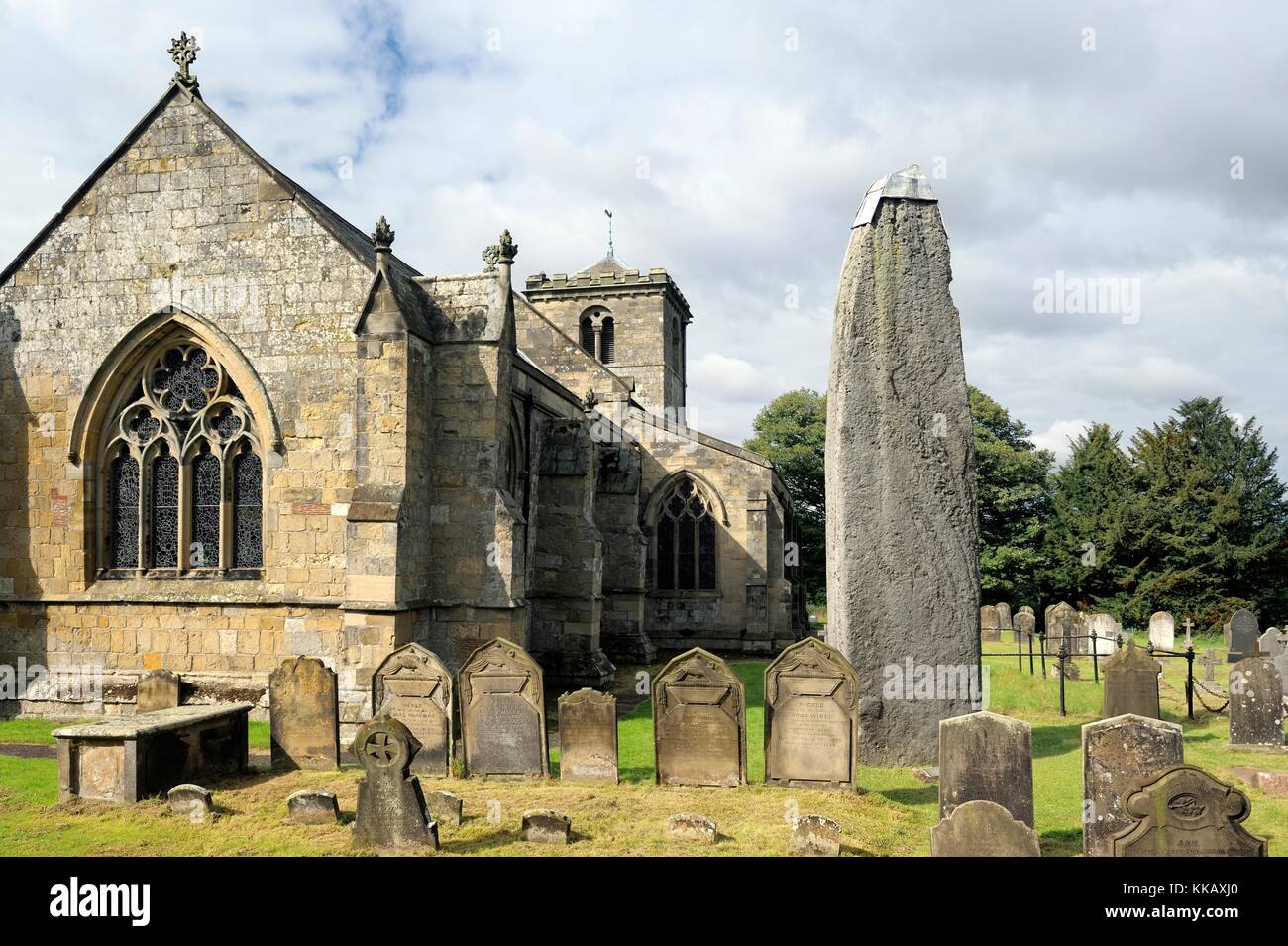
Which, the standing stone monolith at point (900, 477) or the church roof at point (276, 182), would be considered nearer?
the standing stone monolith at point (900, 477)

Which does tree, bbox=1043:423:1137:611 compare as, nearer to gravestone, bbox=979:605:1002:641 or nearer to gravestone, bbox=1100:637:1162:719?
gravestone, bbox=979:605:1002:641

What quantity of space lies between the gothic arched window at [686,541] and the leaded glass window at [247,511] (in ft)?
38.7

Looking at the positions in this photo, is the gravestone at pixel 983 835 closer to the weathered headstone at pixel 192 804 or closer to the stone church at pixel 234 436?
the weathered headstone at pixel 192 804

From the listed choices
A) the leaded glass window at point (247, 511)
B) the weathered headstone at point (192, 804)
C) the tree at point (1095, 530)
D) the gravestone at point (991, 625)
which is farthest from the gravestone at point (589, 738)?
the tree at point (1095, 530)

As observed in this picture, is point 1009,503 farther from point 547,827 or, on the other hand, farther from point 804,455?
point 547,827

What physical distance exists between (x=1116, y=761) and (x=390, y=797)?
16.9 ft

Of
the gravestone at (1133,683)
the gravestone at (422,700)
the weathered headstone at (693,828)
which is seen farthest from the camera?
the gravestone at (1133,683)

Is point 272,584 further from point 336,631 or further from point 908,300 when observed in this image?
point 908,300

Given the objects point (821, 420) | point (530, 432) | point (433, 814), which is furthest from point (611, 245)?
point (433, 814)

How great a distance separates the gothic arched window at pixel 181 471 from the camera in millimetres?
13320

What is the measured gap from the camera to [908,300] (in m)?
9.85

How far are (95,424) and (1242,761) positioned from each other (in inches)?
589

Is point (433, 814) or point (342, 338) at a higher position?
point (342, 338)

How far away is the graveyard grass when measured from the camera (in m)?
7.29
